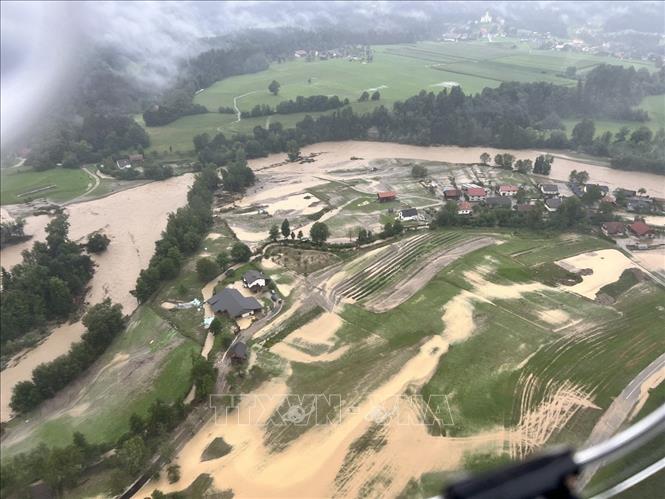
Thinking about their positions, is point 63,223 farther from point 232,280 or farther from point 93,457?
point 93,457

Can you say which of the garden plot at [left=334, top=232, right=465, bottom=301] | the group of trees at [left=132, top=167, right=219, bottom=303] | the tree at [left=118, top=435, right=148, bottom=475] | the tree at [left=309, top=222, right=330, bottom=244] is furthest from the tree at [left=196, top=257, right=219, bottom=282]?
the tree at [left=118, top=435, right=148, bottom=475]

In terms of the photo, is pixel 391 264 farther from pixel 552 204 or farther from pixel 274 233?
pixel 552 204

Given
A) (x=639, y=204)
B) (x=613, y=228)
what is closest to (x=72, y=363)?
(x=613, y=228)

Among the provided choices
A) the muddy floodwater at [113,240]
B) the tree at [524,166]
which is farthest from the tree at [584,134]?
the muddy floodwater at [113,240]

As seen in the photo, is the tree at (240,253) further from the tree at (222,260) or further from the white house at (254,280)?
the white house at (254,280)

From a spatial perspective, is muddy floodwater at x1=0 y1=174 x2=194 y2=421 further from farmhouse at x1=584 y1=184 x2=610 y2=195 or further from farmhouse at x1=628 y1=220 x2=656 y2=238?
farmhouse at x1=584 y1=184 x2=610 y2=195
